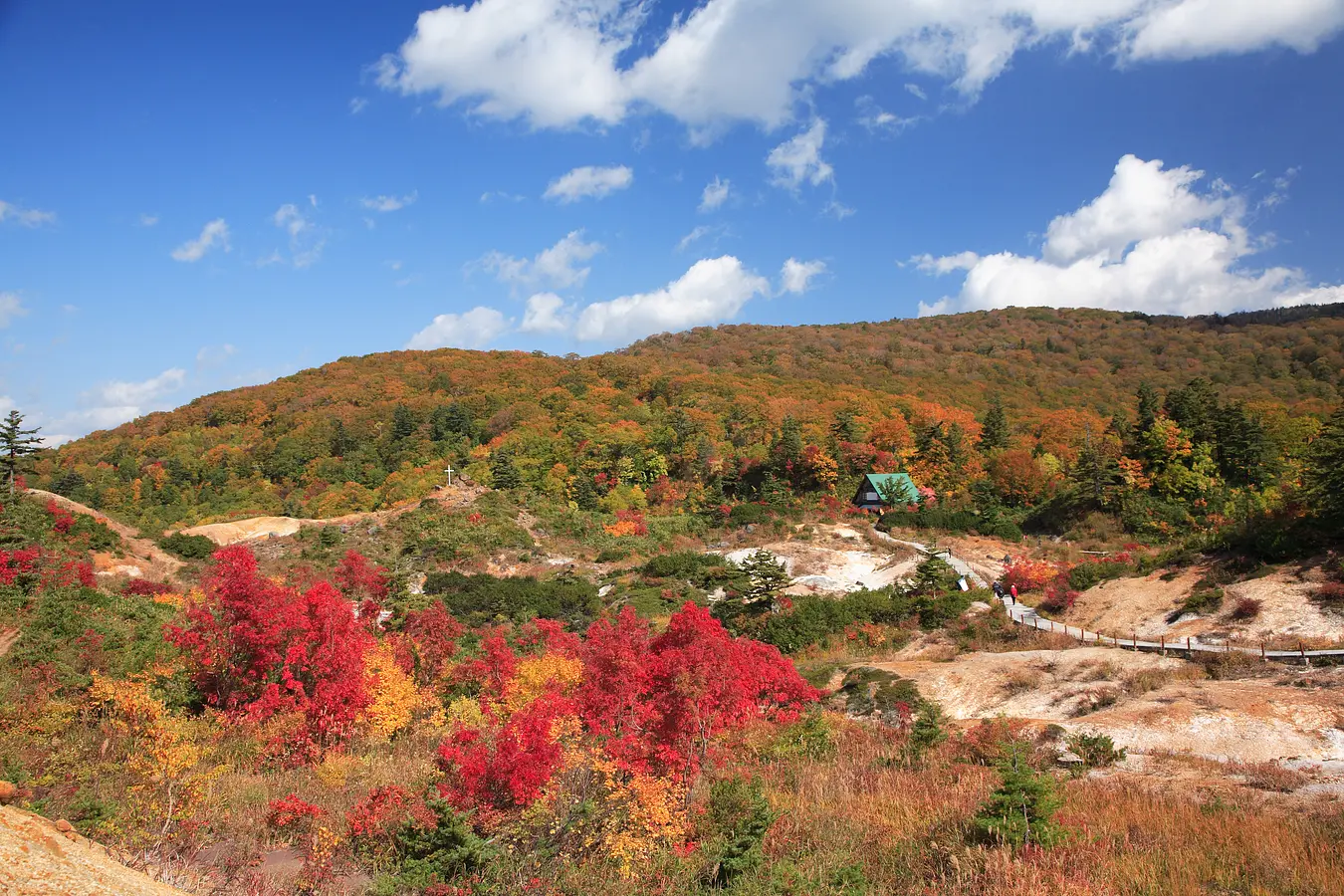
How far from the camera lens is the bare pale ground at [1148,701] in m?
11.4

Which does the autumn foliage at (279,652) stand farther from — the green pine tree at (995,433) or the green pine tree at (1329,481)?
the green pine tree at (995,433)

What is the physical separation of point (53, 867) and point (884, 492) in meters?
42.9

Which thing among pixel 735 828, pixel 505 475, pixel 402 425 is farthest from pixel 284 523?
pixel 735 828

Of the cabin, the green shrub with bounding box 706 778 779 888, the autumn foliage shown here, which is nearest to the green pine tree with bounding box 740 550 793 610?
the autumn foliage

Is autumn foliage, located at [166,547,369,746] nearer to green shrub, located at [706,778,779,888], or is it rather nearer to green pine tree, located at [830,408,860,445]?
green shrub, located at [706,778,779,888]

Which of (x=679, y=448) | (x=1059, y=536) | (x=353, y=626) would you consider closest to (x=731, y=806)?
(x=353, y=626)

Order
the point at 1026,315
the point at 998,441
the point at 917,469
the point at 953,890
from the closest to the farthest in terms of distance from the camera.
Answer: the point at 953,890 → the point at 917,469 → the point at 998,441 → the point at 1026,315

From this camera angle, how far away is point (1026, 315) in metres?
122

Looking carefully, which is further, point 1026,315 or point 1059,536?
point 1026,315

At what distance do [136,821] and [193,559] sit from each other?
28.8 meters

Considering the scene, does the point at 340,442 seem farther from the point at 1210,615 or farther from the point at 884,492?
the point at 1210,615

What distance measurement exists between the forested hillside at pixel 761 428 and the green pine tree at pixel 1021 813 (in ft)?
99.6

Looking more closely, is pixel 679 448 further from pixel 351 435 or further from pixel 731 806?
pixel 731 806

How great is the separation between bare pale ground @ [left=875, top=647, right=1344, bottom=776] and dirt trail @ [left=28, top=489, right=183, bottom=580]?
2763 cm
